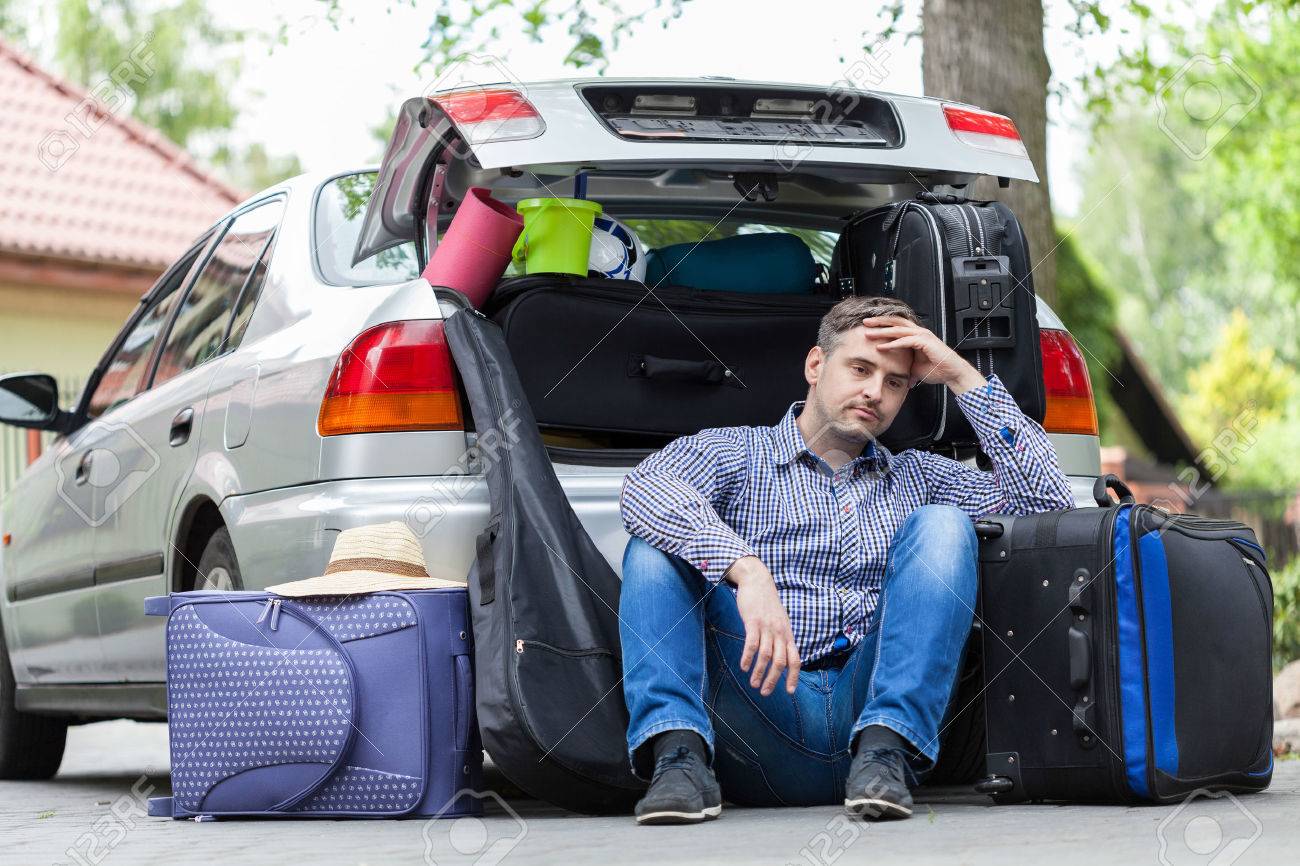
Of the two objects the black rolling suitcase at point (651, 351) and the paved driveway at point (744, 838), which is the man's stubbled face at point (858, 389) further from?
the paved driveway at point (744, 838)

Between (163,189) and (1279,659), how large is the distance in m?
11.7

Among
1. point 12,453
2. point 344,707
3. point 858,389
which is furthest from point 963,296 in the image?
point 12,453

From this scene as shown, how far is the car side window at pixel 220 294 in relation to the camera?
461cm

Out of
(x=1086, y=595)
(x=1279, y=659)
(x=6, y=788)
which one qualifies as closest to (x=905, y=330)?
(x=1086, y=595)

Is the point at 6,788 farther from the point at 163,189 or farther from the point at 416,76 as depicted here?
the point at 163,189

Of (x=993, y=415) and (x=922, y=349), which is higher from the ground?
(x=922, y=349)

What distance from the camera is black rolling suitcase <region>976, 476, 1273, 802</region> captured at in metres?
3.47

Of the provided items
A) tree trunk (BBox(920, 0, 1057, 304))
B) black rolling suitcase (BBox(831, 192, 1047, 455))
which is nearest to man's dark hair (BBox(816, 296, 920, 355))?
black rolling suitcase (BBox(831, 192, 1047, 455))

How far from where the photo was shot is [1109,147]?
179 ft

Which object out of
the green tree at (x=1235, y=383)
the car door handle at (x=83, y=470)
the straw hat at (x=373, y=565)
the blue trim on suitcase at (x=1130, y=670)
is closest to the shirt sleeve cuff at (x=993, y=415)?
the blue trim on suitcase at (x=1130, y=670)

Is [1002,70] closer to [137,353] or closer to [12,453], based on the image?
[137,353]

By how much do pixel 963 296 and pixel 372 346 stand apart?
1.41 m

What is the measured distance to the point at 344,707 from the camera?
3588 mm

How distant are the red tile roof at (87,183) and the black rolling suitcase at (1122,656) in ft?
38.4
